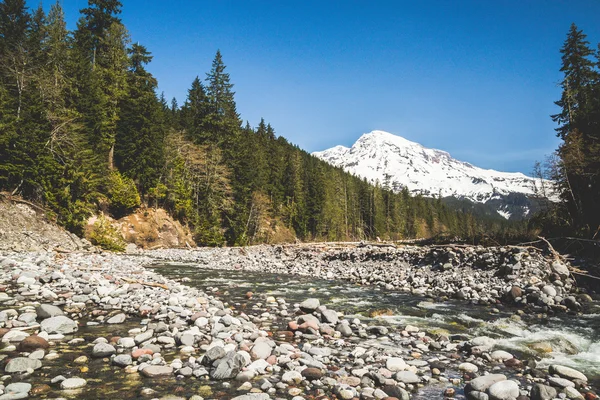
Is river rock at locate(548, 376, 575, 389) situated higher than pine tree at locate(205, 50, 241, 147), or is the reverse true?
pine tree at locate(205, 50, 241, 147)

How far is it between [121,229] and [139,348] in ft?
81.0

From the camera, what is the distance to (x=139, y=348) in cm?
457

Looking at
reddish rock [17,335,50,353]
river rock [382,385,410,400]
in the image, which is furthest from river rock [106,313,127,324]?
river rock [382,385,410,400]

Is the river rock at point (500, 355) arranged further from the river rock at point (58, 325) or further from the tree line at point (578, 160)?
the tree line at point (578, 160)

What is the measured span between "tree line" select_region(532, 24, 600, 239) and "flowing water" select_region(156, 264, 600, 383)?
12.4 metres

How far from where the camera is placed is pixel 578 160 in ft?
60.9

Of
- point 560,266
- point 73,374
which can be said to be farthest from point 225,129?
point 73,374

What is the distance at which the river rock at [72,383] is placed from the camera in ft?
11.1

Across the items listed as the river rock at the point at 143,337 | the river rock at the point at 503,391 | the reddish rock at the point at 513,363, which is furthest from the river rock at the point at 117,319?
the reddish rock at the point at 513,363

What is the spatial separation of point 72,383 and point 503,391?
4906mm

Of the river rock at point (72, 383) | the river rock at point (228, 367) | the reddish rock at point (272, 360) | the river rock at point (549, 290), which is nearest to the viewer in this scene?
the river rock at point (72, 383)

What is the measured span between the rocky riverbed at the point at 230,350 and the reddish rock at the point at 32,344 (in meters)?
0.01

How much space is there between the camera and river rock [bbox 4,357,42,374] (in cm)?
363

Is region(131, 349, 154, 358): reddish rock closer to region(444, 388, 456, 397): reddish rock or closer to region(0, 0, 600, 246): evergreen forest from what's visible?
region(444, 388, 456, 397): reddish rock
